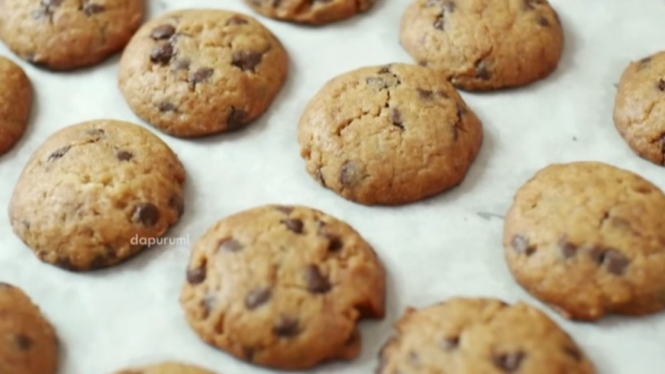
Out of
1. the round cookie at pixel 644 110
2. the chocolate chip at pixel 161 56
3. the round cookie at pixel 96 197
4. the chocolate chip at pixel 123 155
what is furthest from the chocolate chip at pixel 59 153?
the round cookie at pixel 644 110

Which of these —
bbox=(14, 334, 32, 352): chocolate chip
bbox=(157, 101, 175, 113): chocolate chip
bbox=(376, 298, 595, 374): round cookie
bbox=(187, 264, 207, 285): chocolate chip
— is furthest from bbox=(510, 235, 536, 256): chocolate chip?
bbox=(14, 334, 32, 352): chocolate chip

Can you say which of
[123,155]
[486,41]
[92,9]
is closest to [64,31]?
[92,9]

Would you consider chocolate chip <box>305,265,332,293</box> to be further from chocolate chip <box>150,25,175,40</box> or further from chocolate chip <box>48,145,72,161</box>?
chocolate chip <box>150,25,175,40</box>

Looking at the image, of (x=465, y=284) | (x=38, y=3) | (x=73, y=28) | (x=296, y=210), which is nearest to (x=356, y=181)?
(x=296, y=210)

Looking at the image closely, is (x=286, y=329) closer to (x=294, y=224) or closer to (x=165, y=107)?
(x=294, y=224)

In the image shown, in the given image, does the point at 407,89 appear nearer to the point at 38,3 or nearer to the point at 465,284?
Result: the point at 465,284

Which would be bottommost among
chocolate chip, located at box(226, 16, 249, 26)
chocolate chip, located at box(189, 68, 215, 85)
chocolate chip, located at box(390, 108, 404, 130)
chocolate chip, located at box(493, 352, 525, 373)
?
chocolate chip, located at box(493, 352, 525, 373)
